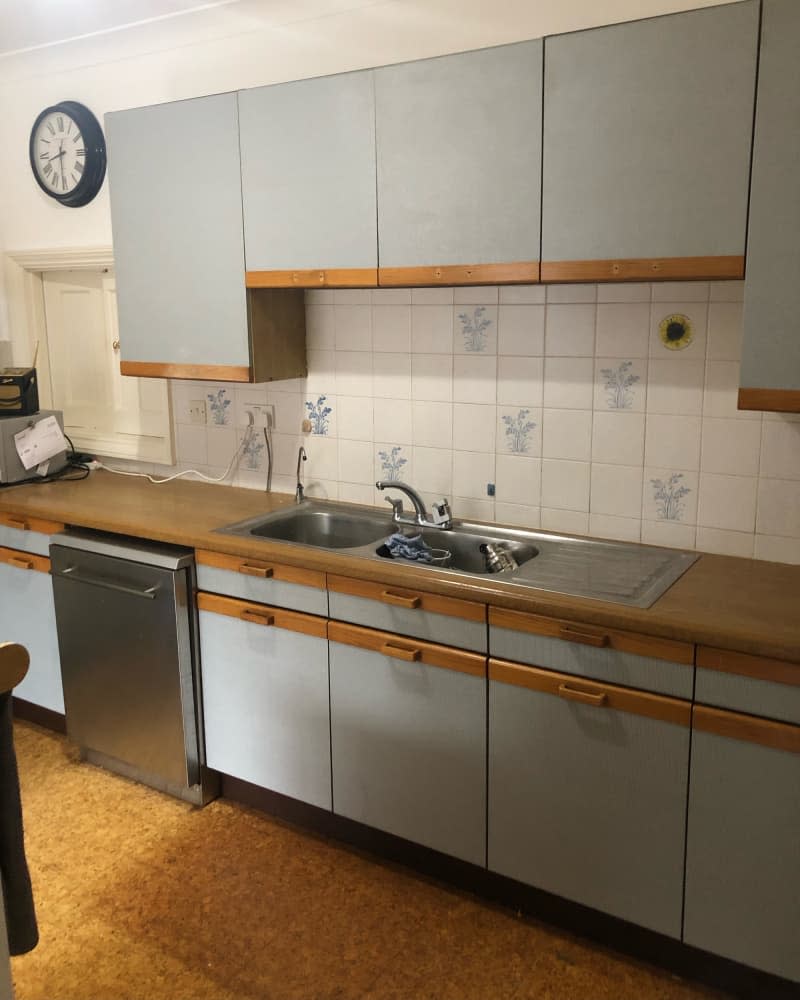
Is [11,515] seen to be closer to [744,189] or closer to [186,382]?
[186,382]

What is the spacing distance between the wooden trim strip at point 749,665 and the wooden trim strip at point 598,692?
0.39ft

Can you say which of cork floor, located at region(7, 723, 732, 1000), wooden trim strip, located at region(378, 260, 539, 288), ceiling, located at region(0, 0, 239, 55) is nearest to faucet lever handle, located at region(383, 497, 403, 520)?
wooden trim strip, located at region(378, 260, 539, 288)

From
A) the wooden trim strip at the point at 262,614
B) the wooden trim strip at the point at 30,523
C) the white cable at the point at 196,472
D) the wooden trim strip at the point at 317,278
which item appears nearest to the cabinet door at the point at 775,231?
the wooden trim strip at the point at 317,278

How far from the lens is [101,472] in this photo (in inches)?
147

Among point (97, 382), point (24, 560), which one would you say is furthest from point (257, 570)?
point (97, 382)

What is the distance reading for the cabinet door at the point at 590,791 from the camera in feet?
6.73

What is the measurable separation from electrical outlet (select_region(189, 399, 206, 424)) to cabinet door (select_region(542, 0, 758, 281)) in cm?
165

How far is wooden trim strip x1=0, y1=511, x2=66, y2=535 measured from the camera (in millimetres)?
3090

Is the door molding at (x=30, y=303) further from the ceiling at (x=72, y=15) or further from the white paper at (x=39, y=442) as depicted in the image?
the ceiling at (x=72, y=15)

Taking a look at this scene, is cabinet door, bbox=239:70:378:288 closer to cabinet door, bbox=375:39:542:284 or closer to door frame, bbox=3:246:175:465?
cabinet door, bbox=375:39:542:284

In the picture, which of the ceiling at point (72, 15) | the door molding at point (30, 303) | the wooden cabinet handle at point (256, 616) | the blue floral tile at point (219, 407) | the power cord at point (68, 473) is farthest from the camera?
the door molding at point (30, 303)

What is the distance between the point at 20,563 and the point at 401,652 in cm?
160

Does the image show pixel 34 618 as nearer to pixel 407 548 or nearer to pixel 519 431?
pixel 407 548

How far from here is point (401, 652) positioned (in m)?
2.37
